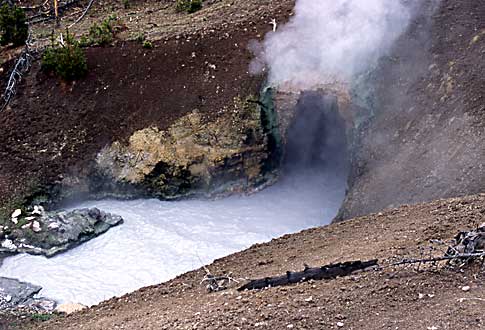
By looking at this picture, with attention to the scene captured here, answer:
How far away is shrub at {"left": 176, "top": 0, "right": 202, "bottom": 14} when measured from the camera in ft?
79.0

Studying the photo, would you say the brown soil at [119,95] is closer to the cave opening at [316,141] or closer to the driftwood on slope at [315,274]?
the cave opening at [316,141]

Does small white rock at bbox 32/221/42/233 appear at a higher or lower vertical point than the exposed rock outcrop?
higher

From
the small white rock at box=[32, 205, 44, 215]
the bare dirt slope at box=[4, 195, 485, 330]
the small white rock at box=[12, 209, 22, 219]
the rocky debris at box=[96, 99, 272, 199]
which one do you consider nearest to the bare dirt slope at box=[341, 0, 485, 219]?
the bare dirt slope at box=[4, 195, 485, 330]

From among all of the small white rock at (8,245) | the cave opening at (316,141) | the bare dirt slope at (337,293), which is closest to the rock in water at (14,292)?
the small white rock at (8,245)

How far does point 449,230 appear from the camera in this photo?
37.5 ft

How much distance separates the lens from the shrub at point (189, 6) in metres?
24.1

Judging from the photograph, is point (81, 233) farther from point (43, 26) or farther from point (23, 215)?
point (43, 26)

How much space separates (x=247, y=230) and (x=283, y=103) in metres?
4.55

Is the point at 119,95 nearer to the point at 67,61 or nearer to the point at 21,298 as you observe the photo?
the point at 67,61

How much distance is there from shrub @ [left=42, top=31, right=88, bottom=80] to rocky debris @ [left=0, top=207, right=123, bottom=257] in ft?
16.8

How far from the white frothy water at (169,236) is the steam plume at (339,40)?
3287mm

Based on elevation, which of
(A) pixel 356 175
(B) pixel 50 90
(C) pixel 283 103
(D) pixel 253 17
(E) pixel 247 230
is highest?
(D) pixel 253 17

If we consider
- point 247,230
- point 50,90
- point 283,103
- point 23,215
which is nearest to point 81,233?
point 23,215

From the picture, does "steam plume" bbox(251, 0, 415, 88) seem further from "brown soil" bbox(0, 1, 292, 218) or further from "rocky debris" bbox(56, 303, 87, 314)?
"rocky debris" bbox(56, 303, 87, 314)
